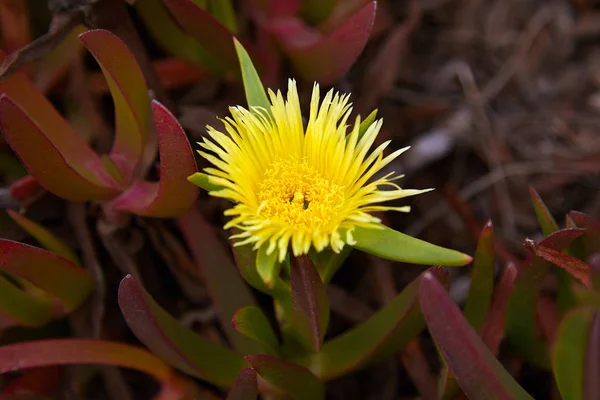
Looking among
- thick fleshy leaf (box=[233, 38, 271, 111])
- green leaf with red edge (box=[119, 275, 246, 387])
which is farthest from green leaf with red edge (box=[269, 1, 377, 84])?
green leaf with red edge (box=[119, 275, 246, 387])

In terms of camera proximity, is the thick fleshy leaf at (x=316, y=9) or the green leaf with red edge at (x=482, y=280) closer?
the green leaf with red edge at (x=482, y=280)

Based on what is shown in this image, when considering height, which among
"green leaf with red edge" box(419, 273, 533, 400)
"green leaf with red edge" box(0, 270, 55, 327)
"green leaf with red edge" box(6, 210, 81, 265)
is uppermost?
"green leaf with red edge" box(419, 273, 533, 400)

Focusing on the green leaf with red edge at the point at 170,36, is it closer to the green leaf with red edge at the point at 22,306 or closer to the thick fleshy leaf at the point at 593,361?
the green leaf with red edge at the point at 22,306

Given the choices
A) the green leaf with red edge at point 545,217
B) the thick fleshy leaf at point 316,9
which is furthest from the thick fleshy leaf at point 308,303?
the thick fleshy leaf at point 316,9

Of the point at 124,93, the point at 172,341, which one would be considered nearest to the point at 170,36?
the point at 124,93

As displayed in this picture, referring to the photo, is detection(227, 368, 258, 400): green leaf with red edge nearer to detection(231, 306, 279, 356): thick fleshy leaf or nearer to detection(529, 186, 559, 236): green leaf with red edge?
detection(231, 306, 279, 356): thick fleshy leaf

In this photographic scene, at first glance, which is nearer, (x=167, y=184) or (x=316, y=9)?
(x=167, y=184)

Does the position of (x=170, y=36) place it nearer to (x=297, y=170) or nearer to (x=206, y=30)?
(x=206, y=30)
